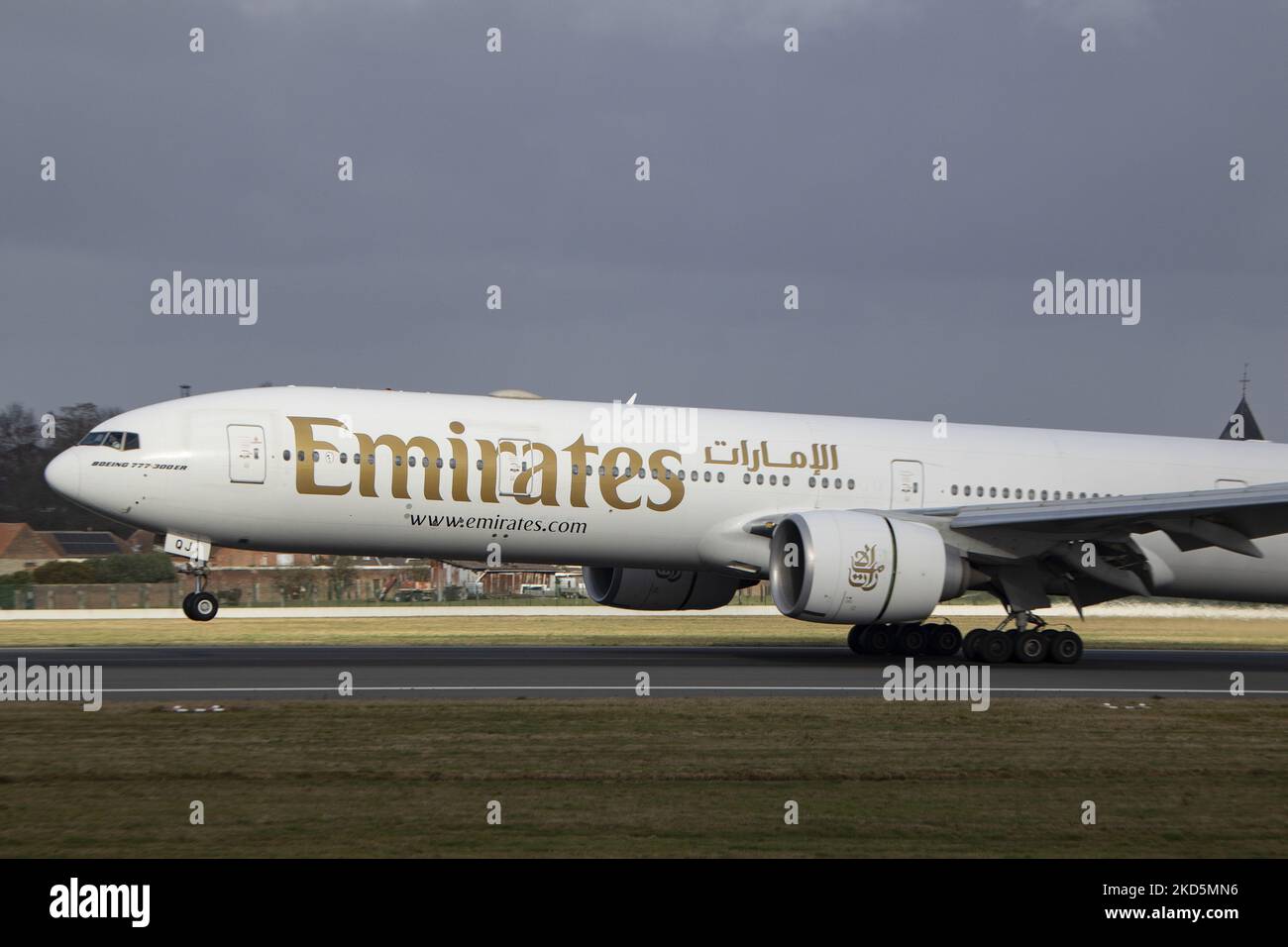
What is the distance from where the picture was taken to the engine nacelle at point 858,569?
21047 millimetres

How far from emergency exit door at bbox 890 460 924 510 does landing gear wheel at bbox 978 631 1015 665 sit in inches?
111

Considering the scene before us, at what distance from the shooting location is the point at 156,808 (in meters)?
10.2

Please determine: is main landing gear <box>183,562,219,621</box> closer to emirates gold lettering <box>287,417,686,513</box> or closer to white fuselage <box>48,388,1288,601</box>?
white fuselage <box>48,388,1288,601</box>

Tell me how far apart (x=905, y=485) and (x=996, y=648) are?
3.36 m

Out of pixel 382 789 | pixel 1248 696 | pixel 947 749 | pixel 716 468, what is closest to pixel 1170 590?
pixel 1248 696

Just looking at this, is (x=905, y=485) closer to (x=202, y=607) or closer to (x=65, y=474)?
(x=202, y=607)

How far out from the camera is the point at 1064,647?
23297mm

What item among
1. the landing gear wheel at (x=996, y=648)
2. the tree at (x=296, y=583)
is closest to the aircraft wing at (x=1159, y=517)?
the landing gear wheel at (x=996, y=648)

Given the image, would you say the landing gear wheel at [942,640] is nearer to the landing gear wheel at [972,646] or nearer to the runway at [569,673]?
the runway at [569,673]

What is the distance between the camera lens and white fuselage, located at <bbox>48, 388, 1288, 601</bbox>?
70.9 feet

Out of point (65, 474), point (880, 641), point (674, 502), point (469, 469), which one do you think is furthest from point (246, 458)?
point (880, 641)

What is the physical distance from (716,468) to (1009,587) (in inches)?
205

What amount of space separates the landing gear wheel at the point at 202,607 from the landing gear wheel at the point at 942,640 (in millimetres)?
12261
